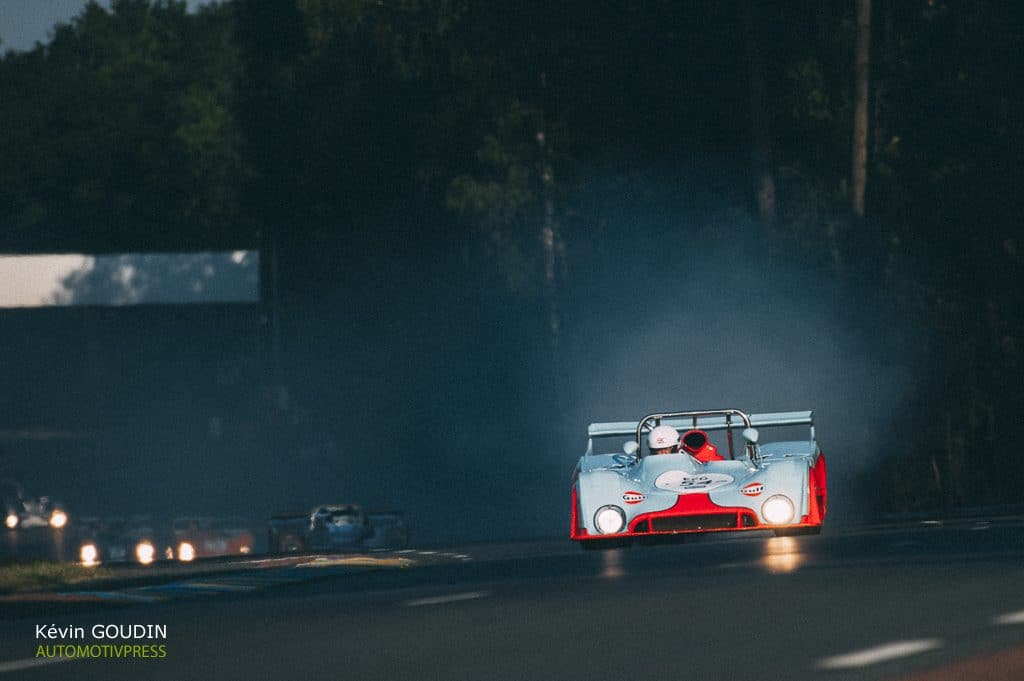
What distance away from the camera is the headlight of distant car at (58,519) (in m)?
58.0

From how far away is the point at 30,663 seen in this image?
35.4ft

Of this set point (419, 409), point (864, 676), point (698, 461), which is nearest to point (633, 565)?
point (698, 461)

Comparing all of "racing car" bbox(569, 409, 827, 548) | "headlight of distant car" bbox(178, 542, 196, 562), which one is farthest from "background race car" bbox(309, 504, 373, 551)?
"racing car" bbox(569, 409, 827, 548)

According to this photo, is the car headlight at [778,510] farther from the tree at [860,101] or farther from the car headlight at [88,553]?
the tree at [860,101]

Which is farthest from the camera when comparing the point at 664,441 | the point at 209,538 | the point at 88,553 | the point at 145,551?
the point at 88,553

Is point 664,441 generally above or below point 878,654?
above

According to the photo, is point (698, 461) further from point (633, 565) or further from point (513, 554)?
point (513, 554)

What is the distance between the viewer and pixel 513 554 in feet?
66.4

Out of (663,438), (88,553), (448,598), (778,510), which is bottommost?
(448,598)

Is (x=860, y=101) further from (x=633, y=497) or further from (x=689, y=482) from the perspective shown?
(x=689, y=482)

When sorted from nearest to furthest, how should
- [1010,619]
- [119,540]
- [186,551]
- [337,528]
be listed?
1. [1010,619]
2. [337,528]
3. [186,551]
4. [119,540]

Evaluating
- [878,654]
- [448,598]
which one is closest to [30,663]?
[448,598]

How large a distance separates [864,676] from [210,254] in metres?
76.2

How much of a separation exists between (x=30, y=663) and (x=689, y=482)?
7.01m
